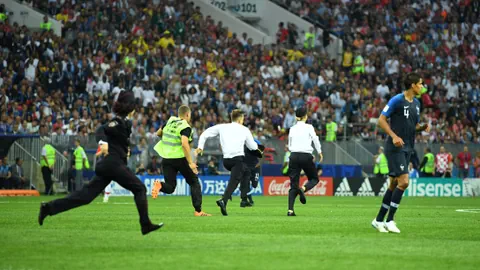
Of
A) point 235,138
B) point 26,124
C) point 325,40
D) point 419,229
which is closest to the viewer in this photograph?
point 419,229

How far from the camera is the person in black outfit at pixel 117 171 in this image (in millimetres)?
13422

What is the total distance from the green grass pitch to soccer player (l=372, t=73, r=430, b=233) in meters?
0.41

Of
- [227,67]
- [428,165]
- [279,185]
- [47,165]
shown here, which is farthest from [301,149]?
[227,67]

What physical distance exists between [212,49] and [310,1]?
9.23 metres

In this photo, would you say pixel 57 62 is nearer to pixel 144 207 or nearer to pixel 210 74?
pixel 210 74

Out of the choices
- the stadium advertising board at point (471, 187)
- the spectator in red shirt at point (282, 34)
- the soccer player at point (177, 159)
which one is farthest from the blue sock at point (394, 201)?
the spectator in red shirt at point (282, 34)

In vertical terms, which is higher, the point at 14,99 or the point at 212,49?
the point at 212,49

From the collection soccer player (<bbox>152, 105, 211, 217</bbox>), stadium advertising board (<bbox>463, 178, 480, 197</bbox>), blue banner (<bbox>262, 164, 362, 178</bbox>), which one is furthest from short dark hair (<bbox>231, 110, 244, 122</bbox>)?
stadium advertising board (<bbox>463, 178, 480, 197</bbox>)

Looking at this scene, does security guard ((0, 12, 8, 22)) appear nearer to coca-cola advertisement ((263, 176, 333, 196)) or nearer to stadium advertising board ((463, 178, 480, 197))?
coca-cola advertisement ((263, 176, 333, 196))

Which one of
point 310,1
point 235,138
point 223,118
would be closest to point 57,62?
point 223,118

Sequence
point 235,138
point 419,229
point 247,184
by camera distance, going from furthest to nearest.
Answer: point 247,184 → point 235,138 → point 419,229

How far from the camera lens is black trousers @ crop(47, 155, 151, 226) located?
13.4 metres

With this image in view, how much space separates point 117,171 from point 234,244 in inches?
78.0

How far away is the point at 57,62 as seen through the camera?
133 feet
